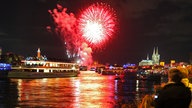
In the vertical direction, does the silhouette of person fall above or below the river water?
above

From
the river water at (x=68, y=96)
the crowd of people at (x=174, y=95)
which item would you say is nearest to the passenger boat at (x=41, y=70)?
the river water at (x=68, y=96)

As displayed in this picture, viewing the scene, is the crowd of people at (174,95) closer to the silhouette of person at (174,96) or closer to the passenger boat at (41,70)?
the silhouette of person at (174,96)

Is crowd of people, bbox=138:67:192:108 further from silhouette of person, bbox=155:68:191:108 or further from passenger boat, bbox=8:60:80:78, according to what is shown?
passenger boat, bbox=8:60:80:78

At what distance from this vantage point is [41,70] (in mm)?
120312

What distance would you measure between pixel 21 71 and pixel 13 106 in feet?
275

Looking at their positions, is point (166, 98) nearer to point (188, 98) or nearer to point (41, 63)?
point (188, 98)

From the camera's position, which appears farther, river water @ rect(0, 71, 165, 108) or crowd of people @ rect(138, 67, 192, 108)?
river water @ rect(0, 71, 165, 108)

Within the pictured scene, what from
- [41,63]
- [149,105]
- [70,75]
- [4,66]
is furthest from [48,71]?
[149,105]

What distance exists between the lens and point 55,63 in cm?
12875

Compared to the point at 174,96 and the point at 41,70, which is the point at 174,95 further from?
the point at 41,70

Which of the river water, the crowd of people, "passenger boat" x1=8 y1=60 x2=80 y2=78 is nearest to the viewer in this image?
the crowd of people

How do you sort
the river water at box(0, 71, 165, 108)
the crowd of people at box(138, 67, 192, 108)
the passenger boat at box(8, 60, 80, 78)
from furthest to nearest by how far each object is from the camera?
the passenger boat at box(8, 60, 80, 78) → the river water at box(0, 71, 165, 108) → the crowd of people at box(138, 67, 192, 108)

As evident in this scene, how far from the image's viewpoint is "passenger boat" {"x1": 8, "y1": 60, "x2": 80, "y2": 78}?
115188 mm

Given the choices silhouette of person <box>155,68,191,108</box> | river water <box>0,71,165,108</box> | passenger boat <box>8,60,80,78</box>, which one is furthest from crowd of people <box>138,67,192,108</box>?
passenger boat <box>8,60,80,78</box>
